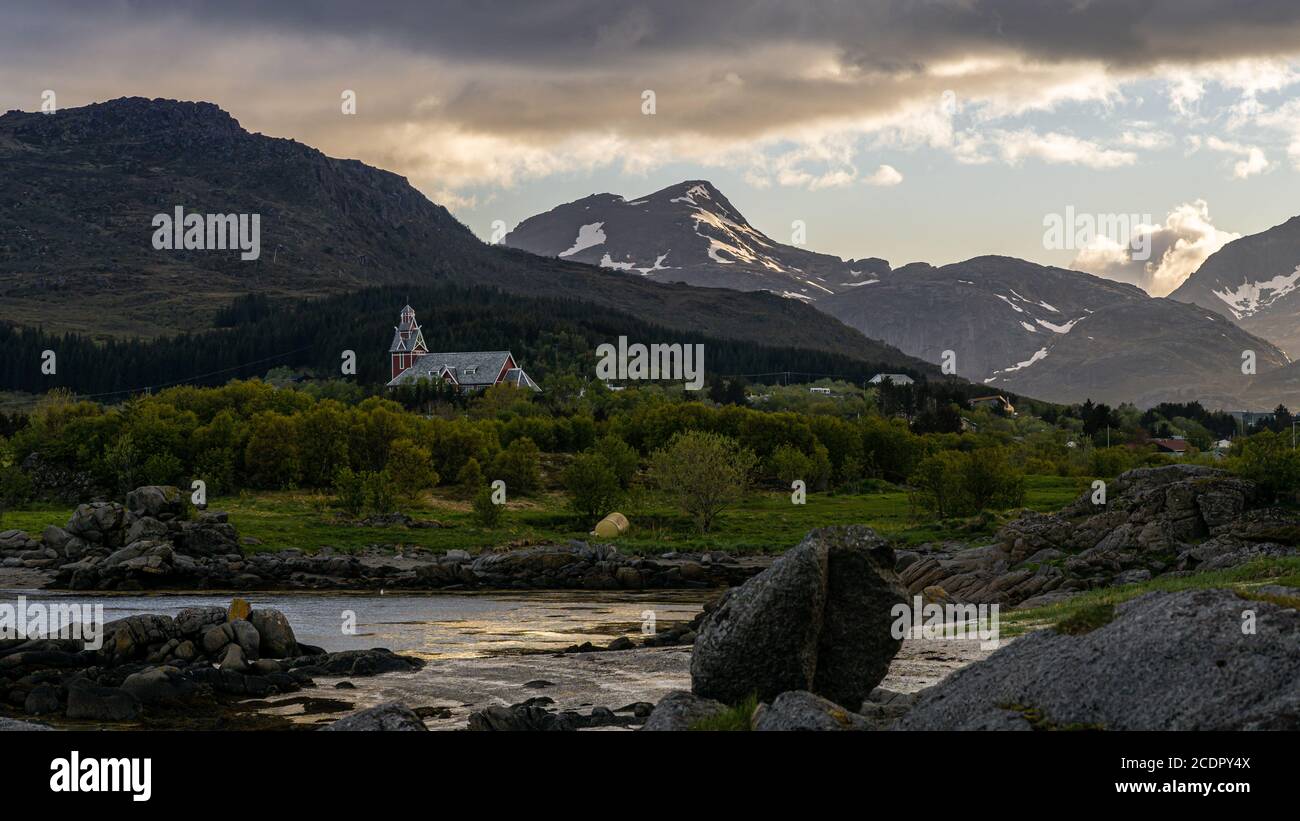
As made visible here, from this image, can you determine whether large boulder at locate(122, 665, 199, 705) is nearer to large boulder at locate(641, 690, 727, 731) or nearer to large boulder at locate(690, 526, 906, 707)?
large boulder at locate(690, 526, 906, 707)

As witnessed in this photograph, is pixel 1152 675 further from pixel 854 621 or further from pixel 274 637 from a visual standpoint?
pixel 274 637

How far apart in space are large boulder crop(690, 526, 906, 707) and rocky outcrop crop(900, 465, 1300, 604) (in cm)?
2351

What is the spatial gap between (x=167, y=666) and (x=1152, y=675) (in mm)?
29229

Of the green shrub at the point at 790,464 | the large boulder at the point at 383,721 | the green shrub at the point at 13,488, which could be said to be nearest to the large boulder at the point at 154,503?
the green shrub at the point at 13,488

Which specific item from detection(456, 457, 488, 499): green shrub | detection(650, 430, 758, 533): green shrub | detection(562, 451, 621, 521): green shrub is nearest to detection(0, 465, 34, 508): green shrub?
detection(456, 457, 488, 499): green shrub

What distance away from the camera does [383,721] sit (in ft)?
55.6

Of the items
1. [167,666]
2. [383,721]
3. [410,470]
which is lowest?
[167,666]

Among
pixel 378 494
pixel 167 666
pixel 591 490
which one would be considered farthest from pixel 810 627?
pixel 378 494

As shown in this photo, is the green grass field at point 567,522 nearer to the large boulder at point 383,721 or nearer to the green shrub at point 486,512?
the green shrub at point 486,512

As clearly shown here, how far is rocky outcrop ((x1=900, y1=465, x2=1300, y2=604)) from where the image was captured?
150ft

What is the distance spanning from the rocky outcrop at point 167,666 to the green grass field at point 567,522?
4619 centimetres
